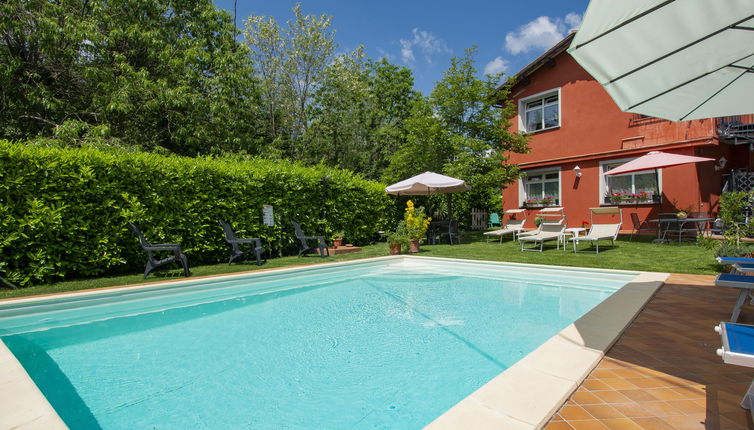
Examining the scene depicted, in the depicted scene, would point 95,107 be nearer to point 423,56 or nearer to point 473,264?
point 473,264

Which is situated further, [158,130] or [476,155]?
[158,130]

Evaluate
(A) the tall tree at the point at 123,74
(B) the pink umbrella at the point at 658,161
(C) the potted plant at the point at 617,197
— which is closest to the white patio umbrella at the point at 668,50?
(B) the pink umbrella at the point at 658,161

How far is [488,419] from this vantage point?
6.57ft

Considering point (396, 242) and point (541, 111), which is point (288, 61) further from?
point (396, 242)

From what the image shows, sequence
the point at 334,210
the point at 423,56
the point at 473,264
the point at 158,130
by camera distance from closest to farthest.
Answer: the point at 473,264
the point at 334,210
the point at 158,130
the point at 423,56

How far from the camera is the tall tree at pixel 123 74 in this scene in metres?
12.0

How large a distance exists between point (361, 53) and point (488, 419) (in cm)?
2393

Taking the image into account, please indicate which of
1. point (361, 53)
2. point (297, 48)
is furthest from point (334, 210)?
point (361, 53)

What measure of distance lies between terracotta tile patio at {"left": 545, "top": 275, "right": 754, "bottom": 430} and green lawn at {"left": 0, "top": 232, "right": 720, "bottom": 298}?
382cm

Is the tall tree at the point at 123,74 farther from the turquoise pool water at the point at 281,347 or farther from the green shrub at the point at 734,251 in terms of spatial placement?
the green shrub at the point at 734,251

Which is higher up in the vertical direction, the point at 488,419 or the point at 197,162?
the point at 197,162

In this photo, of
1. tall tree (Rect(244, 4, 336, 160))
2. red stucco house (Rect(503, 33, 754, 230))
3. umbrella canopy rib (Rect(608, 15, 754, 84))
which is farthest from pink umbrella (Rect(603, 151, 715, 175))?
tall tree (Rect(244, 4, 336, 160))

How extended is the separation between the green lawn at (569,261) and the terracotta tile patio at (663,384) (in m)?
3.82

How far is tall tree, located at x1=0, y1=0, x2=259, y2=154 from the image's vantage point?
1201 centimetres
